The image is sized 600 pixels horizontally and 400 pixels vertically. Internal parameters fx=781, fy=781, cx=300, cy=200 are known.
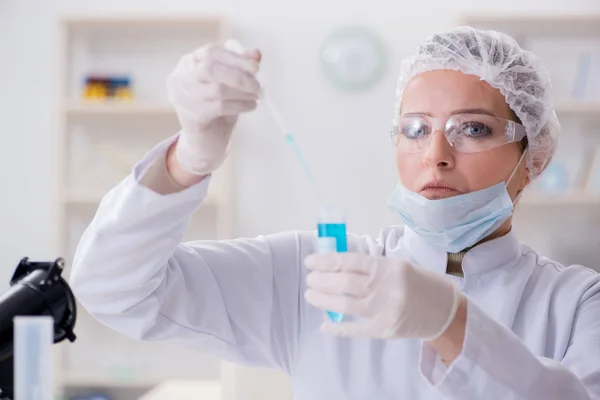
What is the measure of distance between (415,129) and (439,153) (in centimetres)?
9

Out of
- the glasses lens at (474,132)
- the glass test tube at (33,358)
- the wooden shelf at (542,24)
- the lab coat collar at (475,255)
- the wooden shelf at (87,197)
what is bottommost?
the wooden shelf at (87,197)

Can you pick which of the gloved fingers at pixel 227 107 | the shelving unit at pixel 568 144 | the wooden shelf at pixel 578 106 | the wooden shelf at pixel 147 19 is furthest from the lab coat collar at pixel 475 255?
the wooden shelf at pixel 147 19

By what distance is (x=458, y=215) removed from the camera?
1.49m

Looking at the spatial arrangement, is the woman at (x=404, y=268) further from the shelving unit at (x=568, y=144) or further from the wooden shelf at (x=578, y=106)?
the shelving unit at (x=568, y=144)

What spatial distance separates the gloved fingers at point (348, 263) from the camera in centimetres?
104

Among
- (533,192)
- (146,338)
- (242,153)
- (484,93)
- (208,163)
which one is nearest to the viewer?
(208,163)

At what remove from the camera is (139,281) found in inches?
49.1

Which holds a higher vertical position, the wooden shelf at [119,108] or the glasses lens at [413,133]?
the wooden shelf at [119,108]

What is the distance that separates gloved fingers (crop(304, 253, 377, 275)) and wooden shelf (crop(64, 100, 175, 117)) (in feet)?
8.26

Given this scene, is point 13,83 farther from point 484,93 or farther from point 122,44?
point 484,93

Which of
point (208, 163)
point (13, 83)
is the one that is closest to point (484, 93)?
point (208, 163)

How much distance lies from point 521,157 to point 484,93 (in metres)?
0.16

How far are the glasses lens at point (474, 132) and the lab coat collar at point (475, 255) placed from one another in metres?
0.19

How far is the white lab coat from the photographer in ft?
4.01
